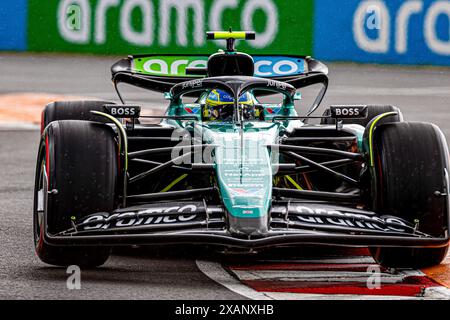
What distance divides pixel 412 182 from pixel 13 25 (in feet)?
61.5

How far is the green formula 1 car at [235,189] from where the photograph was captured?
6.74 metres

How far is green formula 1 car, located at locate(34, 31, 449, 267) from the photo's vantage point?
6.74m

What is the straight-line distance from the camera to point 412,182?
7.20 meters

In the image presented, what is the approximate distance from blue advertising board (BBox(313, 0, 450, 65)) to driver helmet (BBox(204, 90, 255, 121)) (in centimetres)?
1591

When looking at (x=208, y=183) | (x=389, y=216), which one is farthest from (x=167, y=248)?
(x=389, y=216)

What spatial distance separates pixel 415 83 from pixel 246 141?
15.2 m

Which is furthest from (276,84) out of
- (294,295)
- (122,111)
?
(294,295)

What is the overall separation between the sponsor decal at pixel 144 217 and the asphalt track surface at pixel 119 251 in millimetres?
329

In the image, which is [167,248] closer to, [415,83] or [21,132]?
[21,132]

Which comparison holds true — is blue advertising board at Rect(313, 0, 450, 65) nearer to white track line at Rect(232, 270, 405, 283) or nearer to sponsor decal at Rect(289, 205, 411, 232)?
white track line at Rect(232, 270, 405, 283)

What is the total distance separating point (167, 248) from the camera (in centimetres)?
826

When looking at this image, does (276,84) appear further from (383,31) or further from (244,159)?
(383,31)

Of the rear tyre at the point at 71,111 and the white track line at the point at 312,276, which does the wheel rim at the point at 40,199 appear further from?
the rear tyre at the point at 71,111

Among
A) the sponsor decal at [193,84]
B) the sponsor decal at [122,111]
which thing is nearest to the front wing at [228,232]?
the sponsor decal at [122,111]
